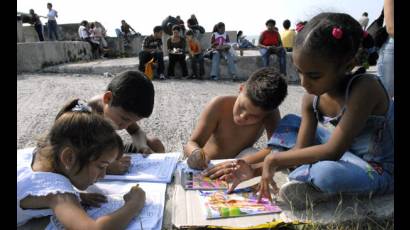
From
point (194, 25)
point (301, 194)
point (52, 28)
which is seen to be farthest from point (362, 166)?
point (52, 28)

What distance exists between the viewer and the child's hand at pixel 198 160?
Answer: 2.48 m

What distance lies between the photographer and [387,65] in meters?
2.65

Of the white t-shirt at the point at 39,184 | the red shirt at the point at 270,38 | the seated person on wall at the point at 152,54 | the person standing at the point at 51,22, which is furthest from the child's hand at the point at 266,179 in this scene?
the person standing at the point at 51,22

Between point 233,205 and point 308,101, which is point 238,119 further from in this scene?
point 233,205

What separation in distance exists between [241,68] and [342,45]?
7784mm

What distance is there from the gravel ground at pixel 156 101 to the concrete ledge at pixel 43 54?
1.84 ft

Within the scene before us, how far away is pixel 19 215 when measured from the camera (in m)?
1.83

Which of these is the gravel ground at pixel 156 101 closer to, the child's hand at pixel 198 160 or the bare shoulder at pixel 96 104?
the bare shoulder at pixel 96 104

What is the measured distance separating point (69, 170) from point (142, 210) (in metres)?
0.40

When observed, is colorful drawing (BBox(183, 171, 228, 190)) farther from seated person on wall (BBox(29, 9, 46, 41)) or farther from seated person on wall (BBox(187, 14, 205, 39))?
seated person on wall (BBox(29, 9, 46, 41))

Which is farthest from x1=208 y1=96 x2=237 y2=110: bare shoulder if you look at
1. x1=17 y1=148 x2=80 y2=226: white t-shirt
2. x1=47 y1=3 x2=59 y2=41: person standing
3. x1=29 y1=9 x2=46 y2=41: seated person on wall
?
x1=29 y1=9 x2=46 y2=41: seated person on wall

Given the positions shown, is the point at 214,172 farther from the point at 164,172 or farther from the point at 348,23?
the point at 348,23

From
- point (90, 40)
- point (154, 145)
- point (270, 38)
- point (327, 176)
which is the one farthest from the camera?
point (90, 40)
